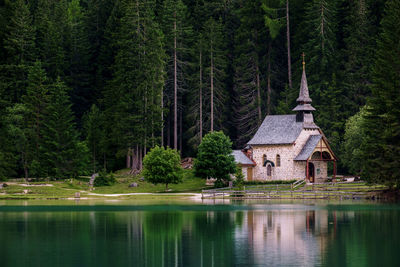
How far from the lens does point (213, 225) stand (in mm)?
47562

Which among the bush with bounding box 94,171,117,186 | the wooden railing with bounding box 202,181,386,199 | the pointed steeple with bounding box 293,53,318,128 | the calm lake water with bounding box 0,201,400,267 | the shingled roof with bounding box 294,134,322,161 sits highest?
the pointed steeple with bounding box 293,53,318,128

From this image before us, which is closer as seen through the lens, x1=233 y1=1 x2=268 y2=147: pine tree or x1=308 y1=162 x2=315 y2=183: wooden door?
x1=308 y1=162 x2=315 y2=183: wooden door

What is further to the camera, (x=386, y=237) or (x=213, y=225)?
(x=213, y=225)

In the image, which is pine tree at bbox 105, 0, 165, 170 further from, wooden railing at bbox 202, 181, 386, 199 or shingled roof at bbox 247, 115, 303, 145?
wooden railing at bbox 202, 181, 386, 199

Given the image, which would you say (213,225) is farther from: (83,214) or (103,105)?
(103,105)

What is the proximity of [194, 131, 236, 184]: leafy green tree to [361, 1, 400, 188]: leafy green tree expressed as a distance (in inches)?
649

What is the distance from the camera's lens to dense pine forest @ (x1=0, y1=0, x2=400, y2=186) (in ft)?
312

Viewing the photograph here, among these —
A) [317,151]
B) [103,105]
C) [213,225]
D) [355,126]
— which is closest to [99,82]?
[103,105]

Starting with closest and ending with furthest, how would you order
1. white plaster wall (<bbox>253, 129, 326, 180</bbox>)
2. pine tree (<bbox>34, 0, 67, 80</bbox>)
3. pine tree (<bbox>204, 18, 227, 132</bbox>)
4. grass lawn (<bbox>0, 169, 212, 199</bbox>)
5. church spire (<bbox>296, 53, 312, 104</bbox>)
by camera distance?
grass lawn (<bbox>0, 169, 212, 199</bbox>), white plaster wall (<bbox>253, 129, 326, 180</bbox>), church spire (<bbox>296, 53, 312, 104</bbox>), pine tree (<bbox>204, 18, 227, 132</bbox>), pine tree (<bbox>34, 0, 67, 80</bbox>)

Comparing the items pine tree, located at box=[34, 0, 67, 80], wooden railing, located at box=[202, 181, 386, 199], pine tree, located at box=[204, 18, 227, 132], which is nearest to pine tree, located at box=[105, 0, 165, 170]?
pine tree, located at box=[204, 18, 227, 132]

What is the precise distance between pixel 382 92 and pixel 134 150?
39.6 metres

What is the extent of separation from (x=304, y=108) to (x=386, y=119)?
834 inches

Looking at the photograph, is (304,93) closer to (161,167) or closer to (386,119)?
(161,167)

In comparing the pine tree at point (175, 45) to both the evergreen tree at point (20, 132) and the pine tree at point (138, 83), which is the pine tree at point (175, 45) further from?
the evergreen tree at point (20, 132)
